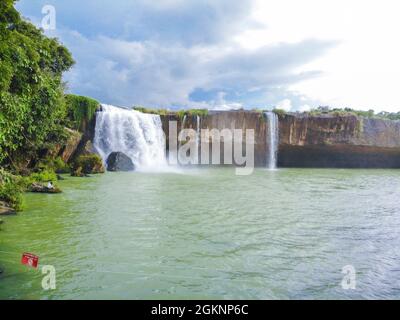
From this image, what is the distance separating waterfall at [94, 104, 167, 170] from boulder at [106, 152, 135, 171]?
1201 mm

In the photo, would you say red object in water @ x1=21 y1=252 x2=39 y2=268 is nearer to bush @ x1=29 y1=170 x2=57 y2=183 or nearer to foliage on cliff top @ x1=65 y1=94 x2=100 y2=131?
bush @ x1=29 y1=170 x2=57 y2=183

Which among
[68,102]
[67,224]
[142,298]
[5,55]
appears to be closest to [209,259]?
[142,298]

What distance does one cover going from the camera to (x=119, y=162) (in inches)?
951

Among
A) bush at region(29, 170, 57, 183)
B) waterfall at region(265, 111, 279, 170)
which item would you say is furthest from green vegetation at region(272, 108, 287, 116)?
bush at region(29, 170, 57, 183)

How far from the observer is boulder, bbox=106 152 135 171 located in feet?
78.7

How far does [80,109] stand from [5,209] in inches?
733

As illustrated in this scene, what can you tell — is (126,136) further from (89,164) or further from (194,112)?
(194,112)

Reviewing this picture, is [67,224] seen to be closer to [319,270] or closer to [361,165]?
[319,270]

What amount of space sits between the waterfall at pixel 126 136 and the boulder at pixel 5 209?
54.4ft

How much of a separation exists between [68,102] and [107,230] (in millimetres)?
21008

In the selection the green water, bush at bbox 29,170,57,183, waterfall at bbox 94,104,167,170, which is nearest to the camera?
the green water

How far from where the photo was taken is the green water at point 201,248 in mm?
4613

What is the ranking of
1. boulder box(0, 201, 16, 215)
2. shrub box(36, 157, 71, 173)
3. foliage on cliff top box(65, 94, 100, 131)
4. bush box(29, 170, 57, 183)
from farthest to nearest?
foliage on cliff top box(65, 94, 100, 131) → shrub box(36, 157, 71, 173) → bush box(29, 170, 57, 183) → boulder box(0, 201, 16, 215)

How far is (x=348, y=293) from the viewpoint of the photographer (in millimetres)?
4508
